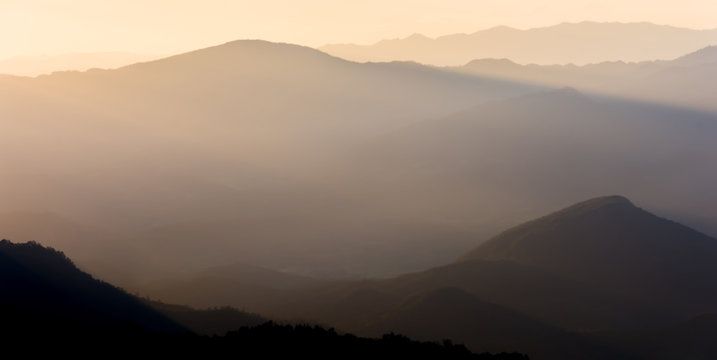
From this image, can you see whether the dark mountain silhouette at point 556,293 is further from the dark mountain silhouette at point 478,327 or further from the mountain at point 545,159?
the mountain at point 545,159

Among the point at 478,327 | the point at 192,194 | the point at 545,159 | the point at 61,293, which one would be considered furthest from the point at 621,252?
the point at 192,194

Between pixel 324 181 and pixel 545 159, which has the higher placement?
pixel 545 159

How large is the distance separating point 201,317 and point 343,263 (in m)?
48.2

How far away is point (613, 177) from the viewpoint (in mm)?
132000

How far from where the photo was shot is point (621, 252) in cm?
6600

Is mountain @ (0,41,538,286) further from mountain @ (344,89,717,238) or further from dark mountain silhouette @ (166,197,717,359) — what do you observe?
dark mountain silhouette @ (166,197,717,359)

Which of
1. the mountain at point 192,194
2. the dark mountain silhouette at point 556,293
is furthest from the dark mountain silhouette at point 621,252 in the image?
the mountain at point 192,194

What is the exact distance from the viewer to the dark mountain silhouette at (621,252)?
60.4m

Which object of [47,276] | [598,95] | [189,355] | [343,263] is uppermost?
[598,95]

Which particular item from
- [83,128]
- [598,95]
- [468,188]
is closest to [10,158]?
[83,128]

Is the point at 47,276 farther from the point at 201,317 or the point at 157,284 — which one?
the point at 157,284

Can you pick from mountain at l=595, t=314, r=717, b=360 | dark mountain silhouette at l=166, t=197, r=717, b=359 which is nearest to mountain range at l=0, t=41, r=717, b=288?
dark mountain silhouette at l=166, t=197, r=717, b=359

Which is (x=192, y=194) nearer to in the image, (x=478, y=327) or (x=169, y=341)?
(x=478, y=327)

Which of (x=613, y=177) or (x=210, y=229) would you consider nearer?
(x=210, y=229)
